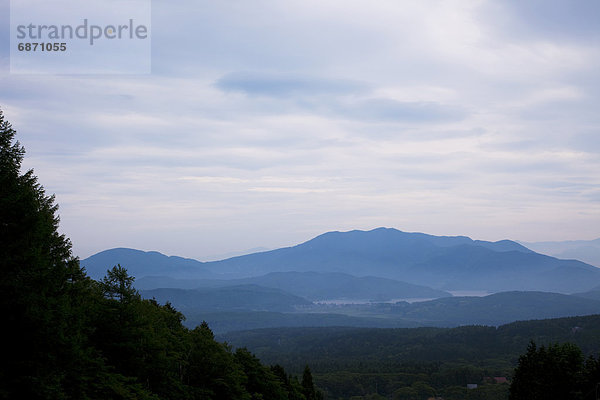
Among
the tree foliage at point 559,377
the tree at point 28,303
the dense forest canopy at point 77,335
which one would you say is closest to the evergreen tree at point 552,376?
the tree foliage at point 559,377

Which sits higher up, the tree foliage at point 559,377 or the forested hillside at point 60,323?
the forested hillside at point 60,323

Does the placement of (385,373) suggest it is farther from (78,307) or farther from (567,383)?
(78,307)

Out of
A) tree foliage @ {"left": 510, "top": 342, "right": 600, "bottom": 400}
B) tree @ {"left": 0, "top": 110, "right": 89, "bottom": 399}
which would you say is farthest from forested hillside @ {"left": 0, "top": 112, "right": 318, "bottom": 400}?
tree foliage @ {"left": 510, "top": 342, "right": 600, "bottom": 400}

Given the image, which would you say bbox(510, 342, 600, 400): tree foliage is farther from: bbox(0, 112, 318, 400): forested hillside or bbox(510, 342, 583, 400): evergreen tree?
bbox(0, 112, 318, 400): forested hillside

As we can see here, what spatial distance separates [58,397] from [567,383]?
167ft

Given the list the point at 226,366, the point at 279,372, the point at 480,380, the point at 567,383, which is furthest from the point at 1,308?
the point at 480,380

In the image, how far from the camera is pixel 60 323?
1641 cm

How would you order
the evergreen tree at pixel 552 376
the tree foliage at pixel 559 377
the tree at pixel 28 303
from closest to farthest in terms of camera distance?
the tree at pixel 28 303
the tree foliage at pixel 559 377
the evergreen tree at pixel 552 376

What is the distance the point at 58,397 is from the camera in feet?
50.6

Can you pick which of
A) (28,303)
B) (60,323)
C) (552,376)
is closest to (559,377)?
(552,376)

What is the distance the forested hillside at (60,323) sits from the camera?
1545cm

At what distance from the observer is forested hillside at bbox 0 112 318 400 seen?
15445 millimetres

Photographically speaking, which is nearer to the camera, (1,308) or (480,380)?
(1,308)

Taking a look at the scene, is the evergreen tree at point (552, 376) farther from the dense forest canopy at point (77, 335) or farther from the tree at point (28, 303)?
the tree at point (28, 303)
